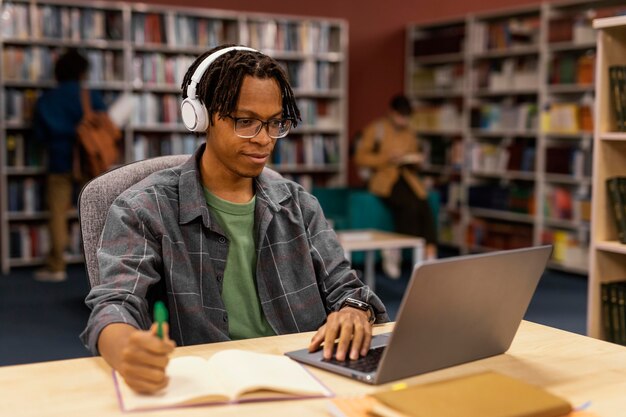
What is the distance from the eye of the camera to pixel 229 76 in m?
1.72

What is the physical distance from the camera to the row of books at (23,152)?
6.24 m

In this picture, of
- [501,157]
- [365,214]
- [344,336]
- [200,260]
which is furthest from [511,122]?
[344,336]

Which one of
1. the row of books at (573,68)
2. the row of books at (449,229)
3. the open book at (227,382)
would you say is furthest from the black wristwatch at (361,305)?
the row of books at (449,229)

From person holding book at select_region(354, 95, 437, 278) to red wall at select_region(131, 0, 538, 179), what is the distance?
Answer: 4.95 feet

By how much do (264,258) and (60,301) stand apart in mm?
3818

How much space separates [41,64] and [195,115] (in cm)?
495

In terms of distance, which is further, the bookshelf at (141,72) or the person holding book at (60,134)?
A: the bookshelf at (141,72)

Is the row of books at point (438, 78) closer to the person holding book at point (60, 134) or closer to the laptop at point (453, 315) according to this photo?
the person holding book at point (60, 134)

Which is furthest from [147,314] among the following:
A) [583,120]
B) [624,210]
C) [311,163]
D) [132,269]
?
[311,163]

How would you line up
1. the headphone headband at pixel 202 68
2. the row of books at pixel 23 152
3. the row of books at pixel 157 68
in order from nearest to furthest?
the headphone headband at pixel 202 68, the row of books at pixel 23 152, the row of books at pixel 157 68

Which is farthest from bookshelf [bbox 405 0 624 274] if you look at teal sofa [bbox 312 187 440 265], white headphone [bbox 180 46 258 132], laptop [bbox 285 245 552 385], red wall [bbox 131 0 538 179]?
laptop [bbox 285 245 552 385]

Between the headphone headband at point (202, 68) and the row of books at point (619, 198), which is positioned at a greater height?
the headphone headband at point (202, 68)

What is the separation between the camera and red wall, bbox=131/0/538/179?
26.1 feet

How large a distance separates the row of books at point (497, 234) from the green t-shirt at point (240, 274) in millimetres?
5256
